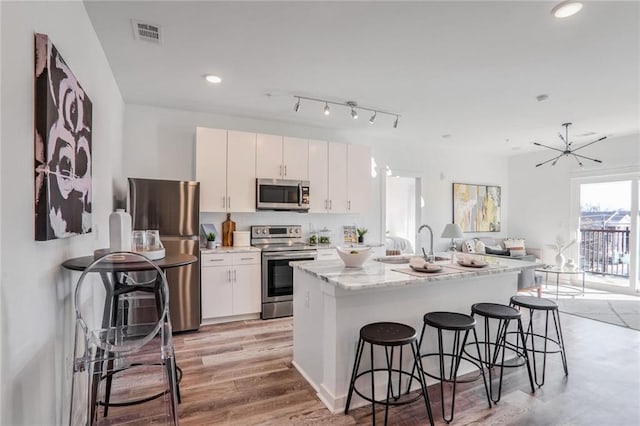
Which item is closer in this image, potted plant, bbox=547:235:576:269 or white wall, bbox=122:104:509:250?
white wall, bbox=122:104:509:250

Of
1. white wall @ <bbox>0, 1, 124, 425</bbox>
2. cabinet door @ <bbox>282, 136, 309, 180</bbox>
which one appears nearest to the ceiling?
cabinet door @ <bbox>282, 136, 309, 180</bbox>

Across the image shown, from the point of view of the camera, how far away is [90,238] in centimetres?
229

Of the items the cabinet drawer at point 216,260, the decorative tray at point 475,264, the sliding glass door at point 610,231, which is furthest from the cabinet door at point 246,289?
the sliding glass door at point 610,231

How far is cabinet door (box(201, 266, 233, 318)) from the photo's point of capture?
382 centimetres

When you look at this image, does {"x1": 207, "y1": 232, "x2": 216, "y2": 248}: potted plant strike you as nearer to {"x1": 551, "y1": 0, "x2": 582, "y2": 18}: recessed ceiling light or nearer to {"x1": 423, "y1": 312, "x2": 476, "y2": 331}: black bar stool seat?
{"x1": 423, "y1": 312, "x2": 476, "y2": 331}: black bar stool seat

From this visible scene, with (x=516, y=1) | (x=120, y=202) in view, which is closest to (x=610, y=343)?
(x=516, y=1)

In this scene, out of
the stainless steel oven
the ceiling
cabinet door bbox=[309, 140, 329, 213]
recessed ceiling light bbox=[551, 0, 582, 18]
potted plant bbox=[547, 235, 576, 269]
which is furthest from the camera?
potted plant bbox=[547, 235, 576, 269]

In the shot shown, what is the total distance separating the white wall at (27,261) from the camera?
112 cm

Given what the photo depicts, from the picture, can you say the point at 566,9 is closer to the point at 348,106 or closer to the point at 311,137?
the point at 348,106

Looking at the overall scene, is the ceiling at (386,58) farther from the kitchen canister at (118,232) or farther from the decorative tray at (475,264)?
the decorative tray at (475,264)

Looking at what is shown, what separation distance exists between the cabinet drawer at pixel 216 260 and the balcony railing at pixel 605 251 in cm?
653

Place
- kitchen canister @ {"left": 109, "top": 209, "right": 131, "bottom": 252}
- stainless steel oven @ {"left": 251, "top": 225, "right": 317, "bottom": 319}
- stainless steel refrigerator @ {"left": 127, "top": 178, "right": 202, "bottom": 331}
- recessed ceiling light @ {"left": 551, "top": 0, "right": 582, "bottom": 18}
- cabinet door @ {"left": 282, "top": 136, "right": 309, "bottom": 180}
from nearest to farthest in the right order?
kitchen canister @ {"left": 109, "top": 209, "right": 131, "bottom": 252}, recessed ceiling light @ {"left": 551, "top": 0, "right": 582, "bottom": 18}, stainless steel refrigerator @ {"left": 127, "top": 178, "right": 202, "bottom": 331}, stainless steel oven @ {"left": 251, "top": 225, "right": 317, "bottom": 319}, cabinet door @ {"left": 282, "top": 136, "right": 309, "bottom": 180}

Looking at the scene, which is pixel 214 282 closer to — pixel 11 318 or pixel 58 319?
pixel 58 319

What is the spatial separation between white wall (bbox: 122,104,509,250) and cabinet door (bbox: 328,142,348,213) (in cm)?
34
